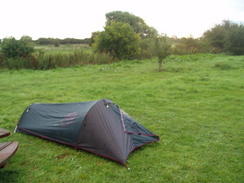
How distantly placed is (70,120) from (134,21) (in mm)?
43314

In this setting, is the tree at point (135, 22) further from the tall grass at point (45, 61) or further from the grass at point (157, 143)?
the grass at point (157, 143)

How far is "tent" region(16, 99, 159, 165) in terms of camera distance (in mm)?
4402

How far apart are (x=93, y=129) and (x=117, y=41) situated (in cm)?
1951

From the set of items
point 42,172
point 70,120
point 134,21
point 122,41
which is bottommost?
point 42,172

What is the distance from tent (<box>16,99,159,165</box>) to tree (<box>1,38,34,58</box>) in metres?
14.0

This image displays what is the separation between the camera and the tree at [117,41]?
75.3 ft

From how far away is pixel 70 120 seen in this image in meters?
4.82

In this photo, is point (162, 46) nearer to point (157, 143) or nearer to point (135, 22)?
point (157, 143)

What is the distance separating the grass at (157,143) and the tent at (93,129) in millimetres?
147

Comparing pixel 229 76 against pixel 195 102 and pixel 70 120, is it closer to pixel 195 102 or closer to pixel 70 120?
pixel 195 102

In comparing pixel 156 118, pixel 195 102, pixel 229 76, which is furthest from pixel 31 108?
pixel 229 76

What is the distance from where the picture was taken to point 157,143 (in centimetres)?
504

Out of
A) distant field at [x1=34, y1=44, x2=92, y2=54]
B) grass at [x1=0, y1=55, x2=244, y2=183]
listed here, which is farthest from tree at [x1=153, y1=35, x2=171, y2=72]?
distant field at [x1=34, y1=44, x2=92, y2=54]

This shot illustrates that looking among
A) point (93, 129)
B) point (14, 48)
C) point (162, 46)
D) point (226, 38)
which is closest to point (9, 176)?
point (93, 129)
